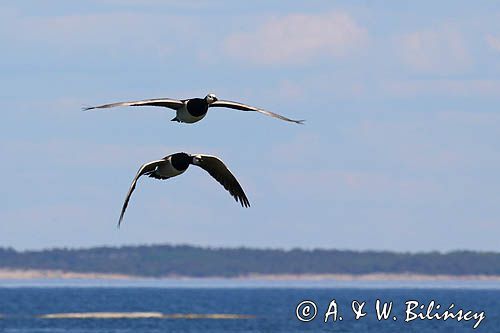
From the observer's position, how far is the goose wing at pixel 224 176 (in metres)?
31.9

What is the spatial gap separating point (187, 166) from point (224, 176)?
250 centimetres

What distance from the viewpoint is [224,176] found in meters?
32.4

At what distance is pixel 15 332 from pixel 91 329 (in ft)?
33.8

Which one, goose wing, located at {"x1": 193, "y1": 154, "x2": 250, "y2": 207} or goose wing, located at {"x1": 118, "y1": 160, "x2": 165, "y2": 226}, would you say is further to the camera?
goose wing, located at {"x1": 193, "y1": 154, "x2": 250, "y2": 207}

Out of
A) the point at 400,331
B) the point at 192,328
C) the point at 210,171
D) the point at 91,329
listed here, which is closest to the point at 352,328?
the point at 400,331

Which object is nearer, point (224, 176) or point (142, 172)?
point (142, 172)

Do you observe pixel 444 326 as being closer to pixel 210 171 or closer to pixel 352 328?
pixel 352 328

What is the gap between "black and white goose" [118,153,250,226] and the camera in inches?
1177

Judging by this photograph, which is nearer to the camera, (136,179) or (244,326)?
(136,179)

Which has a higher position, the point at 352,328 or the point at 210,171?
the point at 352,328

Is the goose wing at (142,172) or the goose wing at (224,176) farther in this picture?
the goose wing at (224,176)

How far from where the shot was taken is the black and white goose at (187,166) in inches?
1177

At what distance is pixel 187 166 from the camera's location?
29969mm

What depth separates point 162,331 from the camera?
166 meters
